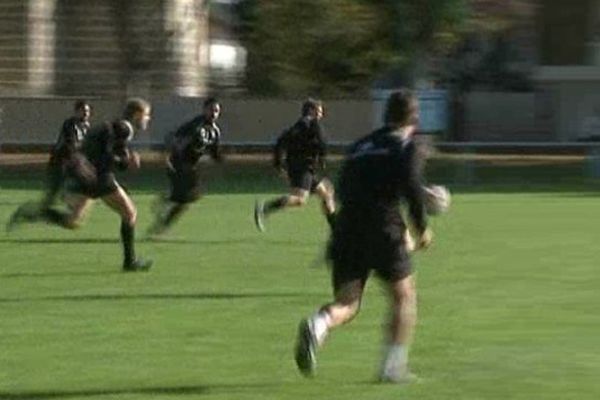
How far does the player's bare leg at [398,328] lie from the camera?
12539 millimetres

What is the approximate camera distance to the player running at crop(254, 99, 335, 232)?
76.9 ft

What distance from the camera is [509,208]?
3238 centimetres

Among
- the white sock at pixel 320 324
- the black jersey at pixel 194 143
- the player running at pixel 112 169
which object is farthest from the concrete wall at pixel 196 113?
the white sock at pixel 320 324

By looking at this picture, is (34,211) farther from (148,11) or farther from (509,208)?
(148,11)

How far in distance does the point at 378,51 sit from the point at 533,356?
37609 mm

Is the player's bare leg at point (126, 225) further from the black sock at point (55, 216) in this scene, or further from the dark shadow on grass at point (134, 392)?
the dark shadow on grass at point (134, 392)

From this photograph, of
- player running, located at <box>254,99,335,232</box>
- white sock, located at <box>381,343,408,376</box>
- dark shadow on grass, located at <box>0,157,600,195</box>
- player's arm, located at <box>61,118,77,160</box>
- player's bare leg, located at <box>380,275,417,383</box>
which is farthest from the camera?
dark shadow on grass, located at <box>0,157,600,195</box>

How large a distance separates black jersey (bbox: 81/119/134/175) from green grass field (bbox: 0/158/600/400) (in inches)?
41.6

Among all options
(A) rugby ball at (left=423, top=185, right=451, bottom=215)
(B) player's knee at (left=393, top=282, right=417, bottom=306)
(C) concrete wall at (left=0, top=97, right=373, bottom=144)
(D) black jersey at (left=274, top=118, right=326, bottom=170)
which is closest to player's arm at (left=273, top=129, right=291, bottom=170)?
(D) black jersey at (left=274, top=118, right=326, bottom=170)

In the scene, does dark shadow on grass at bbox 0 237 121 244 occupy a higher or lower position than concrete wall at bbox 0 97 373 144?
higher

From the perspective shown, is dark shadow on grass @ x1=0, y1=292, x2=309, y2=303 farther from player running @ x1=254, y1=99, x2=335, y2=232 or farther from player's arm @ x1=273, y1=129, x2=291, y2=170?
player's arm @ x1=273, y1=129, x2=291, y2=170

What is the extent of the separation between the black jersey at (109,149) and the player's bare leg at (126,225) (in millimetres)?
264

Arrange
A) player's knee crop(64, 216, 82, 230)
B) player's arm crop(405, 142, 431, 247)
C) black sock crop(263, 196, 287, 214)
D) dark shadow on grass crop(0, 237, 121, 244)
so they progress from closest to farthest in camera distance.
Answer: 1. player's arm crop(405, 142, 431, 247)
2. player's knee crop(64, 216, 82, 230)
3. black sock crop(263, 196, 287, 214)
4. dark shadow on grass crop(0, 237, 121, 244)

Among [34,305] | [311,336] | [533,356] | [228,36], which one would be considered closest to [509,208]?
[34,305]
